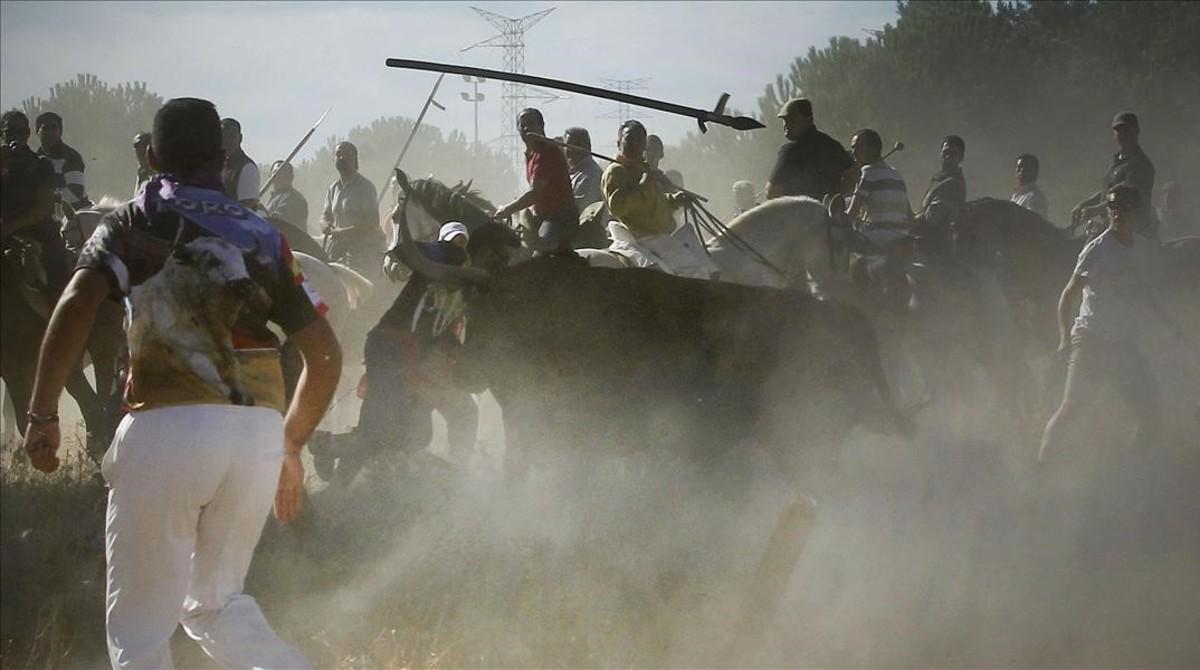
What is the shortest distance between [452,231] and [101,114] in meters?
44.3

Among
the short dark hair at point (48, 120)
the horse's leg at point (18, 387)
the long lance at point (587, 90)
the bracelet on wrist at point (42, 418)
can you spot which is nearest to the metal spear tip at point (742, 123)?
the long lance at point (587, 90)

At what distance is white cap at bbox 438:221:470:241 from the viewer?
8.42 metres

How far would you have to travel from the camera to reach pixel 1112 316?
9.51m

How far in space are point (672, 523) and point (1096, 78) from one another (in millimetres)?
39620

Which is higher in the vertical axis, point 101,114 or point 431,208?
point 431,208

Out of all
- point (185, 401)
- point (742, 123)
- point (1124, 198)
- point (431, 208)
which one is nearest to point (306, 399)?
point (185, 401)

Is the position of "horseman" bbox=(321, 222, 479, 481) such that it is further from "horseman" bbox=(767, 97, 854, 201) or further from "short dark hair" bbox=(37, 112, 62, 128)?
"short dark hair" bbox=(37, 112, 62, 128)

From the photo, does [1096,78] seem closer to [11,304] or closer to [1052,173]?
[1052,173]

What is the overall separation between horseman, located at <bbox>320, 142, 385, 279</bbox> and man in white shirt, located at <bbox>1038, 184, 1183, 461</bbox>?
683cm

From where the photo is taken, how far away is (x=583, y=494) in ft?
24.9

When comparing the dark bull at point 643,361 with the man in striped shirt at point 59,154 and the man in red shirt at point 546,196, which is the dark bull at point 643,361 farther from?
the man in striped shirt at point 59,154

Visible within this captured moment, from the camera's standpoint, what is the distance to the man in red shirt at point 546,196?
10.3m

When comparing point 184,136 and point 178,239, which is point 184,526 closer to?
point 178,239

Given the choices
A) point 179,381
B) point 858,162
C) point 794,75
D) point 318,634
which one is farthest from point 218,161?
point 794,75
